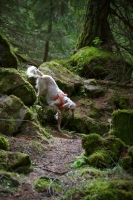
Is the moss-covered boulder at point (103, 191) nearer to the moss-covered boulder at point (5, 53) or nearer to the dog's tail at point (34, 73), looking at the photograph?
the moss-covered boulder at point (5, 53)

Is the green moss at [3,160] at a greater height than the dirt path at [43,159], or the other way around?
the green moss at [3,160]

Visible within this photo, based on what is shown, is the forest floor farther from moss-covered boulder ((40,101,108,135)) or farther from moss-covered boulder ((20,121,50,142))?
moss-covered boulder ((40,101,108,135))

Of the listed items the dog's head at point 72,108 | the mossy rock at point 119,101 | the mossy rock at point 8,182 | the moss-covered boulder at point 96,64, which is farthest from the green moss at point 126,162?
the moss-covered boulder at point 96,64

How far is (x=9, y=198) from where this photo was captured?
161 inches

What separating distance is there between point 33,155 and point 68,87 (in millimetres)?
6461

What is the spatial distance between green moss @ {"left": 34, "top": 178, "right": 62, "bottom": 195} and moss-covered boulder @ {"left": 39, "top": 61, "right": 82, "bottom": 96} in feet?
25.7

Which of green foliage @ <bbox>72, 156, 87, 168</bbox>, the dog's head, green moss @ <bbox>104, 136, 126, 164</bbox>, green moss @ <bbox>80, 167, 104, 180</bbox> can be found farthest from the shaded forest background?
green moss @ <bbox>80, 167, 104, 180</bbox>

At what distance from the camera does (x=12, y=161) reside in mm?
5141

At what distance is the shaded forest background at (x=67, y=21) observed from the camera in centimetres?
1507

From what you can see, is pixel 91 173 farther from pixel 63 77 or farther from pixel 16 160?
pixel 63 77

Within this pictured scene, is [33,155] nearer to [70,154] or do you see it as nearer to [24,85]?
[70,154]

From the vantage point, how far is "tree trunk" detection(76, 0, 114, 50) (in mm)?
15086

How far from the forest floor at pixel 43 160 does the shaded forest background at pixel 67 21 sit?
766 centimetres

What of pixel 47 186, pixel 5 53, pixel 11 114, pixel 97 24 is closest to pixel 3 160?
pixel 47 186
